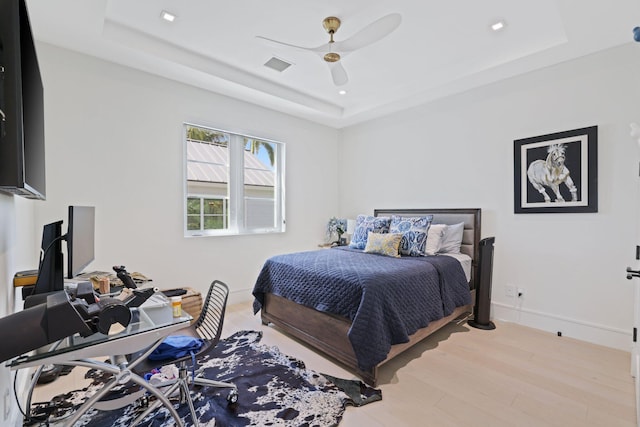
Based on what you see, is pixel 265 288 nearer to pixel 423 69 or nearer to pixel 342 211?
pixel 342 211

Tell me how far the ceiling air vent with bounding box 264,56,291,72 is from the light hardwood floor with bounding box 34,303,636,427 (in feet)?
9.25

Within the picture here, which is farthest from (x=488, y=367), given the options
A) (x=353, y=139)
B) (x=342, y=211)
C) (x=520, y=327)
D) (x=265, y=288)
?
(x=353, y=139)

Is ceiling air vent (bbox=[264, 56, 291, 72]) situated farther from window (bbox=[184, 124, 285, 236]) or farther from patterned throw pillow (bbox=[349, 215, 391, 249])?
patterned throw pillow (bbox=[349, 215, 391, 249])

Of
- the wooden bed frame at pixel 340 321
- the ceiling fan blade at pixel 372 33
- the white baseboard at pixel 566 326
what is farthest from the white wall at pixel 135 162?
the white baseboard at pixel 566 326

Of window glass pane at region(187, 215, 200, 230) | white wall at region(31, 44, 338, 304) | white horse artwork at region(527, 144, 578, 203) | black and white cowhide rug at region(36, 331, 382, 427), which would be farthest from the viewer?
window glass pane at region(187, 215, 200, 230)

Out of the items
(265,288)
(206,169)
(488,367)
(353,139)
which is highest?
(353,139)

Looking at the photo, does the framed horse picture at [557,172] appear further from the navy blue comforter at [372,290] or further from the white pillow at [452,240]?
the navy blue comforter at [372,290]

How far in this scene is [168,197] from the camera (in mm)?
3340

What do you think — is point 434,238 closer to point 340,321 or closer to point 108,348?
point 340,321

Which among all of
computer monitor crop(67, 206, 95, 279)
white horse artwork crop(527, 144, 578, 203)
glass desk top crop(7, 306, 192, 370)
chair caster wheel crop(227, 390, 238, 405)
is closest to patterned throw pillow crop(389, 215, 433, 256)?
white horse artwork crop(527, 144, 578, 203)

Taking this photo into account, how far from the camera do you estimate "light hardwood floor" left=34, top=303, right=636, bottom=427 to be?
176 centimetres

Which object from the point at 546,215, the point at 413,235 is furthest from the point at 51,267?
the point at 546,215

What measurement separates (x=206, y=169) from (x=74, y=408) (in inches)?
103

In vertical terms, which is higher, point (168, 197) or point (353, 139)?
point (353, 139)
